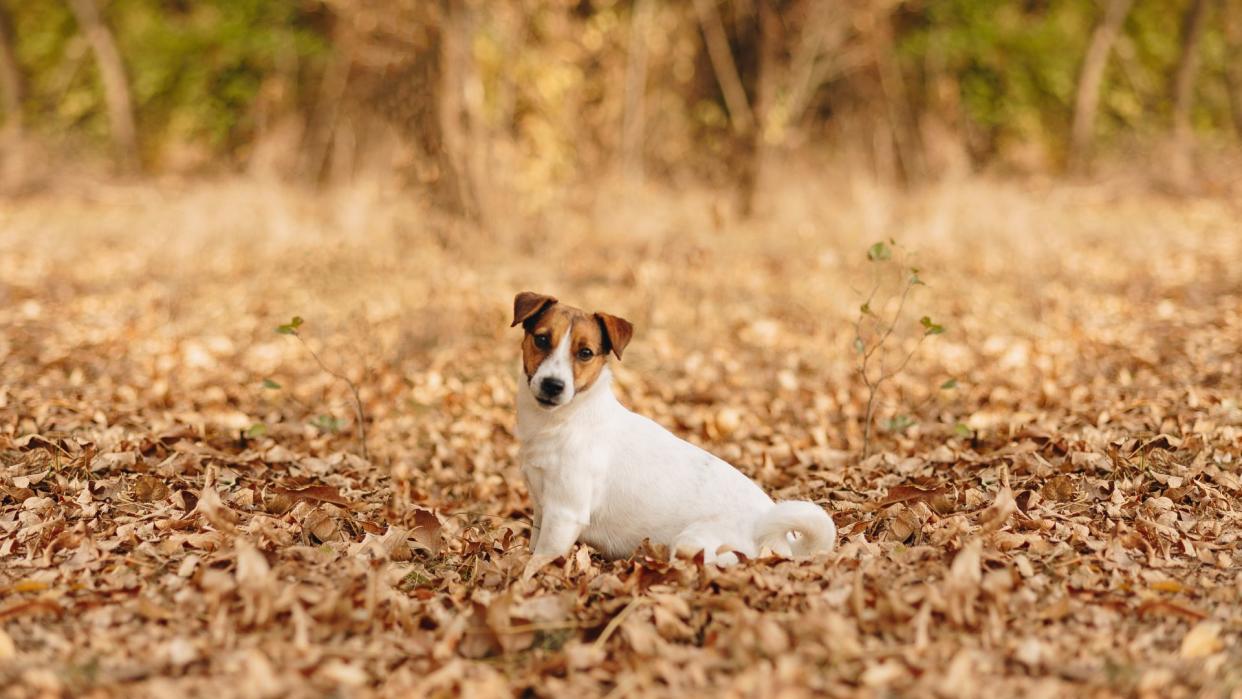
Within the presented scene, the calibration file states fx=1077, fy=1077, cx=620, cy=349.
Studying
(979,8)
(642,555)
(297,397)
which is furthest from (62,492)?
(979,8)

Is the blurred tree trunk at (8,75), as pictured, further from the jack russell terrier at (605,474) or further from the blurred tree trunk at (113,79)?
the jack russell terrier at (605,474)

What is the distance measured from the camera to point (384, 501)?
239 inches

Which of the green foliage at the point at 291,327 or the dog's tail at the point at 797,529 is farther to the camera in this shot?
the green foliage at the point at 291,327

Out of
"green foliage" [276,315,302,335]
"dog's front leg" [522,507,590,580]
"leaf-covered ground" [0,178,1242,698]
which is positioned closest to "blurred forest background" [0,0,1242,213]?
"leaf-covered ground" [0,178,1242,698]

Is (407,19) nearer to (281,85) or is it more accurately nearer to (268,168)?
(268,168)

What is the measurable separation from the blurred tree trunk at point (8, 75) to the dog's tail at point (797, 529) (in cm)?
1929

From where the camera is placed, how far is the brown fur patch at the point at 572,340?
195 inches

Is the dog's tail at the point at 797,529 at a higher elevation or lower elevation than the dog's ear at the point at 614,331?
lower

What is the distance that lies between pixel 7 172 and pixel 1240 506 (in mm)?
18100

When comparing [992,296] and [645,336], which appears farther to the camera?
[992,296]

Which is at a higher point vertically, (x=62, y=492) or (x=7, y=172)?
(x=7, y=172)

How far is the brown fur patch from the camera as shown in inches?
195

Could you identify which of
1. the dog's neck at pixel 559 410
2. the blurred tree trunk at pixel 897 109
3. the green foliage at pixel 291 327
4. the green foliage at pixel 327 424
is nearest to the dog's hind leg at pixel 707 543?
the dog's neck at pixel 559 410

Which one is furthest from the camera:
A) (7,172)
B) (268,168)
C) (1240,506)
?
(7,172)
